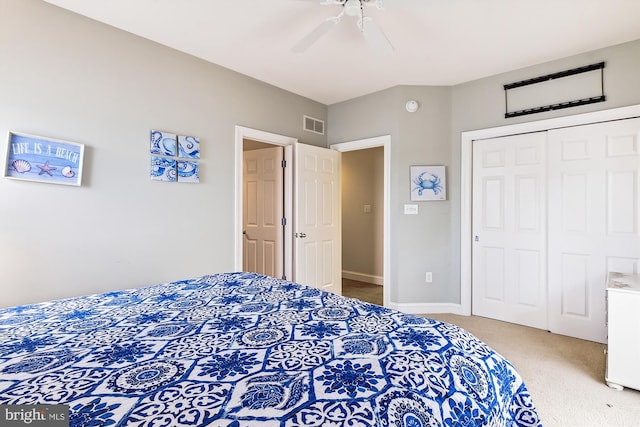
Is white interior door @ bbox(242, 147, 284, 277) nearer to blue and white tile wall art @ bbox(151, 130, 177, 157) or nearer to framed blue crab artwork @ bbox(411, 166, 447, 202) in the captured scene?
blue and white tile wall art @ bbox(151, 130, 177, 157)

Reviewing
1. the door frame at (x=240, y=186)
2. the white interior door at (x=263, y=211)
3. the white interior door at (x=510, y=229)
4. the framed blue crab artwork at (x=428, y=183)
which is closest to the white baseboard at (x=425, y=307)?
the white interior door at (x=510, y=229)

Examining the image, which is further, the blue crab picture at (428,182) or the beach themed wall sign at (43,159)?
the blue crab picture at (428,182)

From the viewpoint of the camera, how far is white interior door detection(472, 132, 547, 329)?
3.24 m

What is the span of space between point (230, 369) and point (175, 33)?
2.74 meters

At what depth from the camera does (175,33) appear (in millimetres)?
2623

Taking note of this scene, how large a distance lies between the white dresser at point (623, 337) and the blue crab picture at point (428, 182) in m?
1.81

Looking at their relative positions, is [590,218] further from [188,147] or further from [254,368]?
[188,147]

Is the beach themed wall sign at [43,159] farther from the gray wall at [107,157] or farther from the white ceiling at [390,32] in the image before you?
the white ceiling at [390,32]

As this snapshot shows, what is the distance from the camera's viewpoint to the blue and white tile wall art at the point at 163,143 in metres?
2.71

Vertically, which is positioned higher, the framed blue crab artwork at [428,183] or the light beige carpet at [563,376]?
the framed blue crab artwork at [428,183]

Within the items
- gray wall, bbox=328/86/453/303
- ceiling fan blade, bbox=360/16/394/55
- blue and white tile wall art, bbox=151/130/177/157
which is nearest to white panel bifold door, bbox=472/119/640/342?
gray wall, bbox=328/86/453/303

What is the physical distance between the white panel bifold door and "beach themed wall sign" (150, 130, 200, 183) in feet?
9.76

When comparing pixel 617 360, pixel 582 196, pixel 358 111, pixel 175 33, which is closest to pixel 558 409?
pixel 617 360

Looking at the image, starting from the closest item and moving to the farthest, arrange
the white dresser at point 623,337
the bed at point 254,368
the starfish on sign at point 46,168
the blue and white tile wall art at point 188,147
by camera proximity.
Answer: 1. the bed at point 254,368
2. the white dresser at point 623,337
3. the starfish on sign at point 46,168
4. the blue and white tile wall art at point 188,147
